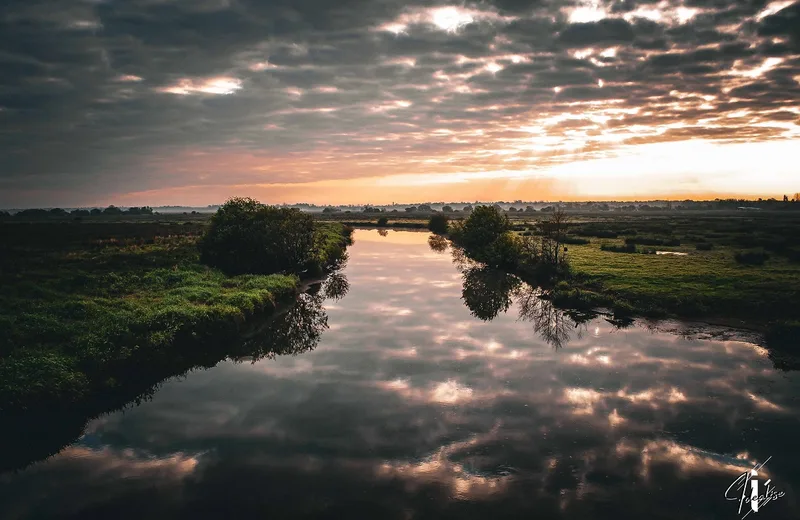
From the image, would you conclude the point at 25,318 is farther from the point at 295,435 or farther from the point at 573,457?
the point at 573,457

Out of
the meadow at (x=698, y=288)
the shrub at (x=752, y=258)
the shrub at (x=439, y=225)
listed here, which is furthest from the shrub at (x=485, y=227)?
the shrub at (x=439, y=225)

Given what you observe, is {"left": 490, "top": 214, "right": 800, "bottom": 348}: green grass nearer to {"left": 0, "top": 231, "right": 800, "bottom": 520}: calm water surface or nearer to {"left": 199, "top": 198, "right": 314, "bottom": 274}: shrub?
{"left": 0, "top": 231, "right": 800, "bottom": 520}: calm water surface

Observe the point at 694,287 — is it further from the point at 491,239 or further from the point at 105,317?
the point at 105,317

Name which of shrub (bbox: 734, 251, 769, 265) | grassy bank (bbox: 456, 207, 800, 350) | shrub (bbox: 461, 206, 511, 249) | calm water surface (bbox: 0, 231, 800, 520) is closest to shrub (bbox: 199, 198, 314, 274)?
calm water surface (bbox: 0, 231, 800, 520)

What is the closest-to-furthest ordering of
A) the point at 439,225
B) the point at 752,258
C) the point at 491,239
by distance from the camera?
the point at 752,258, the point at 491,239, the point at 439,225

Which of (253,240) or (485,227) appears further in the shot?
(485,227)

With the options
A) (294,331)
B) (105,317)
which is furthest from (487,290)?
(105,317)
